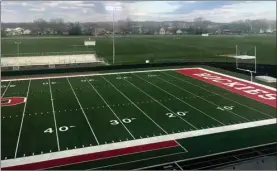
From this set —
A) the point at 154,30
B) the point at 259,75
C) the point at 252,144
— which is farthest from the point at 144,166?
the point at 154,30

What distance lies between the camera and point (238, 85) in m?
6.14

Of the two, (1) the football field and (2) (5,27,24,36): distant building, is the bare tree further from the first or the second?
(1) the football field

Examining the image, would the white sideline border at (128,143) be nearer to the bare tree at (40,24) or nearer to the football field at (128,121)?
the football field at (128,121)

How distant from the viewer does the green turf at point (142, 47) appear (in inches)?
393

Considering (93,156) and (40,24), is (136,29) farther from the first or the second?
(93,156)

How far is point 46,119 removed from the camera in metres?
4.16

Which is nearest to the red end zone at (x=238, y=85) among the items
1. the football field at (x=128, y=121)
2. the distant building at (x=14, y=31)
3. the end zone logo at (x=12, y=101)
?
the football field at (x=128, y=121)

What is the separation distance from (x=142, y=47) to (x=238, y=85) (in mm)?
6034

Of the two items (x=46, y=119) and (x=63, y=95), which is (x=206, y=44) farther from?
(x=46, y=119)

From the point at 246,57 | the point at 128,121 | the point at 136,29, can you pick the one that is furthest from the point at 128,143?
the point at 136,29

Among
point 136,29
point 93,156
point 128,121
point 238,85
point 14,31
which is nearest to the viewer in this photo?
point 93,156

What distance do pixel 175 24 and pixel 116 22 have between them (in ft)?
8.12

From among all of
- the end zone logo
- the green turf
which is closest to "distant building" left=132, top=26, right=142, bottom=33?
the green turf

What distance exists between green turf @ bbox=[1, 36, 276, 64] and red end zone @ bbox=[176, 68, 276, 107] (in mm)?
1754
